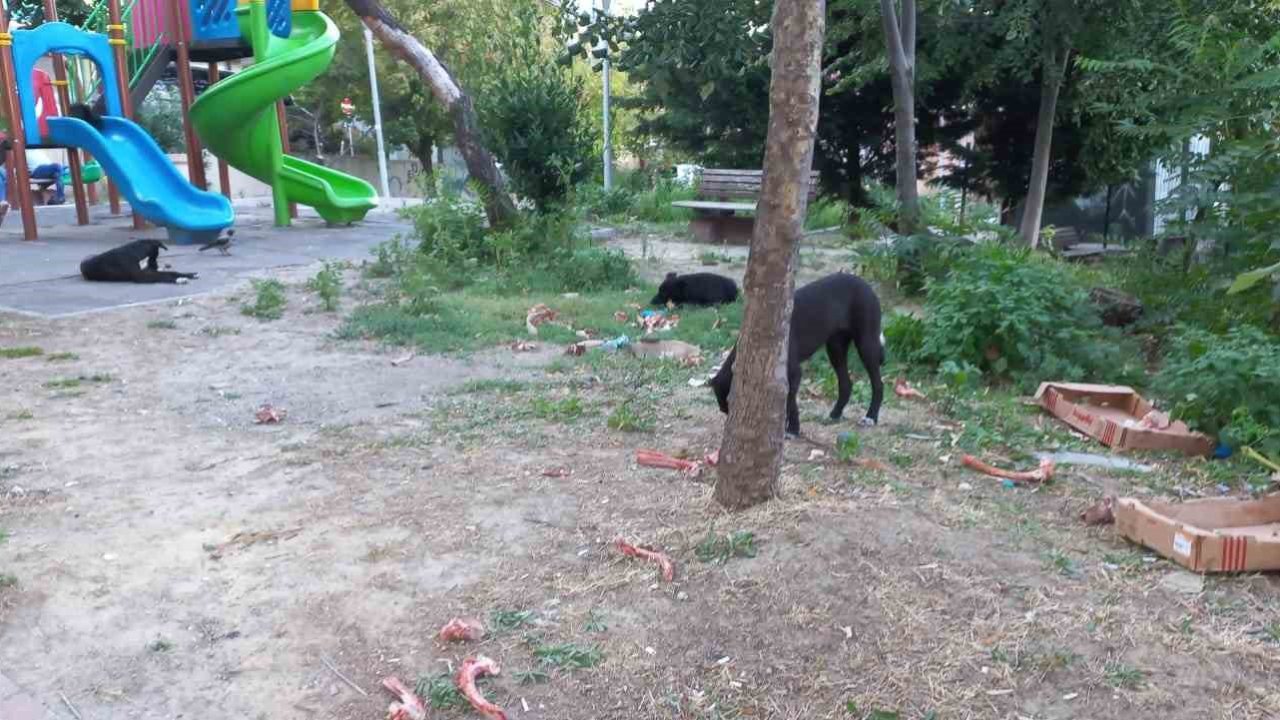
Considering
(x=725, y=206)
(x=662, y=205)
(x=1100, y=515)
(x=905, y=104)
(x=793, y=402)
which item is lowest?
(x=1100, y=515)

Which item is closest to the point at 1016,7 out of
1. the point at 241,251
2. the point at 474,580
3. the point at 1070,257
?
the point at 1070,257

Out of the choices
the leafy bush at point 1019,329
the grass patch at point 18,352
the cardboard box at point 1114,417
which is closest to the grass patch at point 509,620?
the cardboard box at point 1114,417

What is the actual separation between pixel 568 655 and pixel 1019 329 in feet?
15.9

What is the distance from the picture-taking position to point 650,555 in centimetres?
422

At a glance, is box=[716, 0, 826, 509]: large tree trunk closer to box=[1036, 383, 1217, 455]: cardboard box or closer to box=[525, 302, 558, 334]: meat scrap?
box=[1036, 383, 1217, 455]: cardboard box

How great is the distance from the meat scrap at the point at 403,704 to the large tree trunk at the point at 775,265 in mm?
1700

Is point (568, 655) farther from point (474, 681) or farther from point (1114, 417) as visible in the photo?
point (1114, 417)

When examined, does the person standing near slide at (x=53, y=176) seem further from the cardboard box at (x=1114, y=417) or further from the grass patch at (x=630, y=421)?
the cardboard box at (x=1114, y=417)

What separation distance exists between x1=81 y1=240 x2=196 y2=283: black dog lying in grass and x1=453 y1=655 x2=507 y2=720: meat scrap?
986 cm

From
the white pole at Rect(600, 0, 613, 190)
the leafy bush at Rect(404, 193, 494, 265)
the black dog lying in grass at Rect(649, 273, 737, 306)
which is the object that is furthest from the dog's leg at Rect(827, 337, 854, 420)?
the white pole at Rect(600, 0, 613, 190)

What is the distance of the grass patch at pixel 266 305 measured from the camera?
10.0 meters

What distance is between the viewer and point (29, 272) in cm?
1273

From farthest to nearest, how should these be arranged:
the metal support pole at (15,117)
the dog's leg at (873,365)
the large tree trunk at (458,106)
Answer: the metal support pole at (15,117) < the large tree trunk at (458,106) < the dog's leg at (873,365)

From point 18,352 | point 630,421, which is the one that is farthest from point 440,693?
point 18,352
